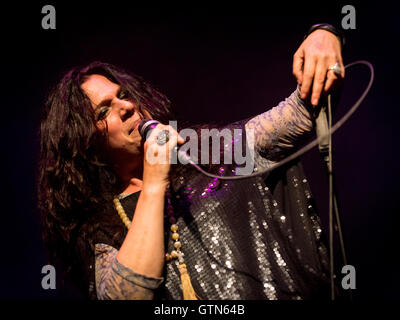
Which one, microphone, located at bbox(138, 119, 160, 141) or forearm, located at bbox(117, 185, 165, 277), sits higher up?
microphone, located at bbox(138, 119, 160, 141)

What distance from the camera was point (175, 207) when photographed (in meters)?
1.13

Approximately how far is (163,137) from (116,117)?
319mm

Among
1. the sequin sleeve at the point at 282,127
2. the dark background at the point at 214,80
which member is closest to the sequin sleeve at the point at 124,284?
the sequin sleeve at the point at 282,127

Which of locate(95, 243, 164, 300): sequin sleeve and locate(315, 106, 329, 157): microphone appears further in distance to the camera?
locate(95, 243, 164, 300): sequin sleeve

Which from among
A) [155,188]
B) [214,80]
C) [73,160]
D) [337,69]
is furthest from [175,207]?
[214,80]

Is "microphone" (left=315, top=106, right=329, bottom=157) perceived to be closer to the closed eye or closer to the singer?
the singer

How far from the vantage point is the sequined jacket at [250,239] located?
3.16 ft

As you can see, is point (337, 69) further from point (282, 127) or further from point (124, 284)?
point (124, 284)

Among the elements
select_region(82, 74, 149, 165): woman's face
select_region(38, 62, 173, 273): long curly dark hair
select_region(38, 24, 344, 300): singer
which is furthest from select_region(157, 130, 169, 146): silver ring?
select_region(38, 62, 173, 273): long curly dark hair

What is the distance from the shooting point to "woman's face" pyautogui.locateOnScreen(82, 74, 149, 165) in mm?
1181

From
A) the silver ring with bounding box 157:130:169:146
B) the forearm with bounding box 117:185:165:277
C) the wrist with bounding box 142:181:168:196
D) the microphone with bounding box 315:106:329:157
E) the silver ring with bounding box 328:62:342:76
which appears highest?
the silver ring with bounding box 328:62:342:76

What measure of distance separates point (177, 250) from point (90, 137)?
50cm

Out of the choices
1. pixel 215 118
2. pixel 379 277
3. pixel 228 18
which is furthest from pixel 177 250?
pixel 228 18

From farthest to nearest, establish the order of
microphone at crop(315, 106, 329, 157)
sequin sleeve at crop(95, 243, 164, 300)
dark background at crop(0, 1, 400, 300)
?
dark background at crop(0, 1, 400, 300)
sequin sleeve at crop(95, 243, 164, 300)
microphone at crop(315, 106, 329, 157)
